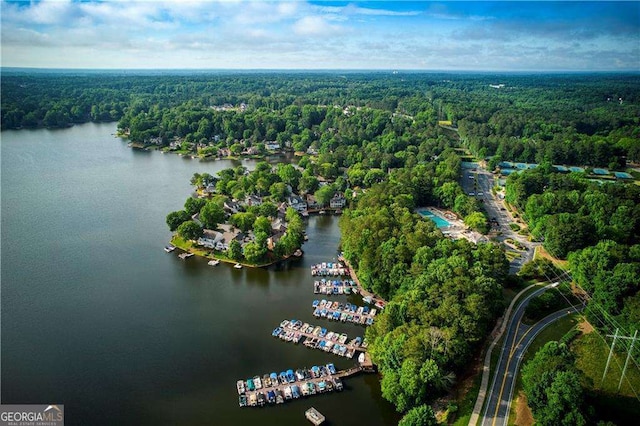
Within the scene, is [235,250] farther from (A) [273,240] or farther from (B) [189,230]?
(B) [189,230]

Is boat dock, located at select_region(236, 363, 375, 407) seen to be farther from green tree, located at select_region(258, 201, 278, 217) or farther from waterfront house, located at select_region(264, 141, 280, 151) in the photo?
waterfront house, located at select_region(264, 141, 280, 151)

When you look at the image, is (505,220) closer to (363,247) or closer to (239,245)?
(363,247)

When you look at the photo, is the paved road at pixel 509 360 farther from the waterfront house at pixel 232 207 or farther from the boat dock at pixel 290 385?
the waterfront house at pixel 232 207

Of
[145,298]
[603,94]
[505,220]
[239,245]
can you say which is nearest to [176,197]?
[239,245]

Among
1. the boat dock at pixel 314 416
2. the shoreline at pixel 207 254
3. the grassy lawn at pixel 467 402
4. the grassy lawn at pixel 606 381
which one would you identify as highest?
the shoreline at pixel 207 254

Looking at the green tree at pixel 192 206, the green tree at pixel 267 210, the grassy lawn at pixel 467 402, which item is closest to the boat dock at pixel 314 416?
the grassy lawn at pixel 467 402

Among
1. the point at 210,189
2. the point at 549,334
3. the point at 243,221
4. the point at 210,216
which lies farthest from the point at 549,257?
the point at 210,189

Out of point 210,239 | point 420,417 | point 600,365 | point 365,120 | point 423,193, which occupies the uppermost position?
point 365,120
